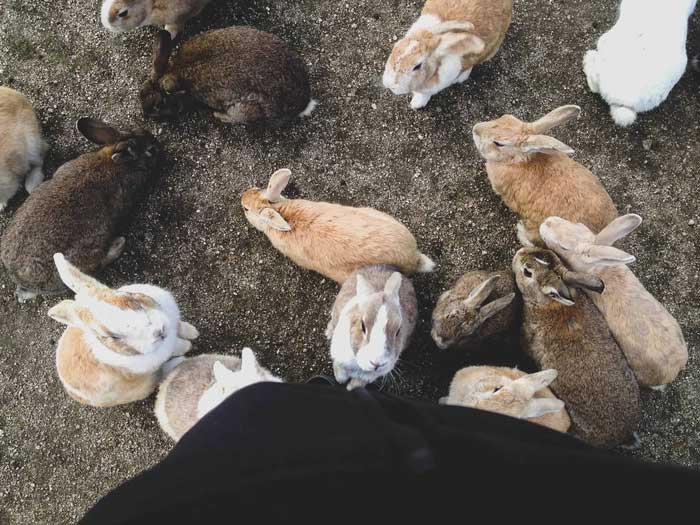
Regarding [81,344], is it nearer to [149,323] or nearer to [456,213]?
[149,323]

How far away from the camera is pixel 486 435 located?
1.68m

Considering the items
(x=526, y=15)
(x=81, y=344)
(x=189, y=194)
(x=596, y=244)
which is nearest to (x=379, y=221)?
(x=596, y=244)

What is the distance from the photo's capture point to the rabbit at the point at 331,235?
307 centimetres

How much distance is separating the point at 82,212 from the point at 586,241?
298cm

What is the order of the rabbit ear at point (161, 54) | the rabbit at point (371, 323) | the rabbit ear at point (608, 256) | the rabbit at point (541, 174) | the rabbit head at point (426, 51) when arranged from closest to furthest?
the rabbit at point (371, 323) < the rabbit ear at point (608, 256) < the rabbit at point (541, 174) < the rabbit head at point (426, 51) < the rabbit ear at point (161, 54)

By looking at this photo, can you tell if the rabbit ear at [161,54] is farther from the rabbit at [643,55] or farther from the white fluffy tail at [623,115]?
the white fluffy tail at [623,115]

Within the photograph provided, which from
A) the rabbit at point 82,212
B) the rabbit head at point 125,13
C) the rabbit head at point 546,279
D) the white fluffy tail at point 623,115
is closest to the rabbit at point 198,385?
the rabbit at point 82,212

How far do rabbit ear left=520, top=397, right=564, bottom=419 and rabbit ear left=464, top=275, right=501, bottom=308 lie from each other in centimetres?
57

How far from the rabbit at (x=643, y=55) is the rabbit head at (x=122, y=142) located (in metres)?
3.07

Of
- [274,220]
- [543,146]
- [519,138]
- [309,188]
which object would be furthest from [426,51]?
[274,220]

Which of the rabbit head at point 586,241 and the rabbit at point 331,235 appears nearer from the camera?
the rabbit head at point 586,241

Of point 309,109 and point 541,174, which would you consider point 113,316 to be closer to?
point 309,109

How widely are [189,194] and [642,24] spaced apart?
315 cm

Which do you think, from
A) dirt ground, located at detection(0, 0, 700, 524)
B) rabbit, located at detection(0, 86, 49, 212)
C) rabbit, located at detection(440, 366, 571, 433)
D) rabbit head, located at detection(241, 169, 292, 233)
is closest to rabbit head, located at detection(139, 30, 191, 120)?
dirt ground, located at detection(0, 0, 700, 524)
